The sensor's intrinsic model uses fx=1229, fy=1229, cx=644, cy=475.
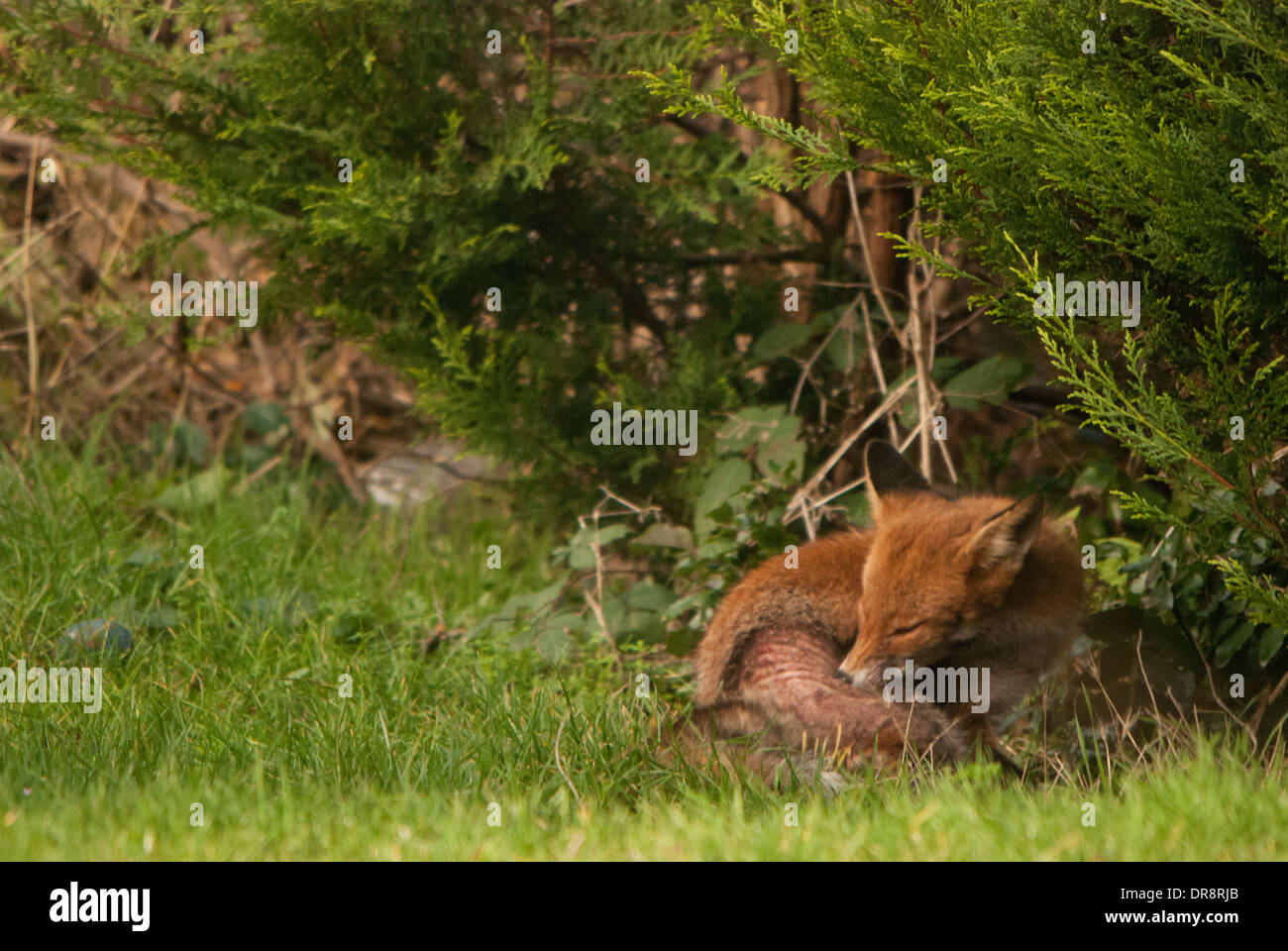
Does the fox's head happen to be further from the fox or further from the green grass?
the green grass

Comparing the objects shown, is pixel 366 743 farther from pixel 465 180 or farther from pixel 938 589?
pixel 465 180

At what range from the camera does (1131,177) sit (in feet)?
12.7

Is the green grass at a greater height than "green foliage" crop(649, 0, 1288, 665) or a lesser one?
lesser

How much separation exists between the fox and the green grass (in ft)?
0.95

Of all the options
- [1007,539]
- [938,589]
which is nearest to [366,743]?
[938,589]

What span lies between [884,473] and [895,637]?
2.62 ft

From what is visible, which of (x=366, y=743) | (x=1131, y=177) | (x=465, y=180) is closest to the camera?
(x=1131, y=177)

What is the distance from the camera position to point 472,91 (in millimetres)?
6012

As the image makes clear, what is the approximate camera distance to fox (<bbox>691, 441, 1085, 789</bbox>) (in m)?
4.61

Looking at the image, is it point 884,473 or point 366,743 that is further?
point 884,473

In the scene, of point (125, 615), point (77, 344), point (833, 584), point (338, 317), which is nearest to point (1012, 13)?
point (833, 584)

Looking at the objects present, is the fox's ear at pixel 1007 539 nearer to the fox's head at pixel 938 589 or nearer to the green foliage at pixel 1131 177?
the fox's head at pixel 938 589

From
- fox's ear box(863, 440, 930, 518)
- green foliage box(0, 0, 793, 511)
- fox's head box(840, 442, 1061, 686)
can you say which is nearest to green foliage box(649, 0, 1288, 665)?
fox's head box(840, 442, 1061, 686)

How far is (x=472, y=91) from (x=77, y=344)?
4.27m
